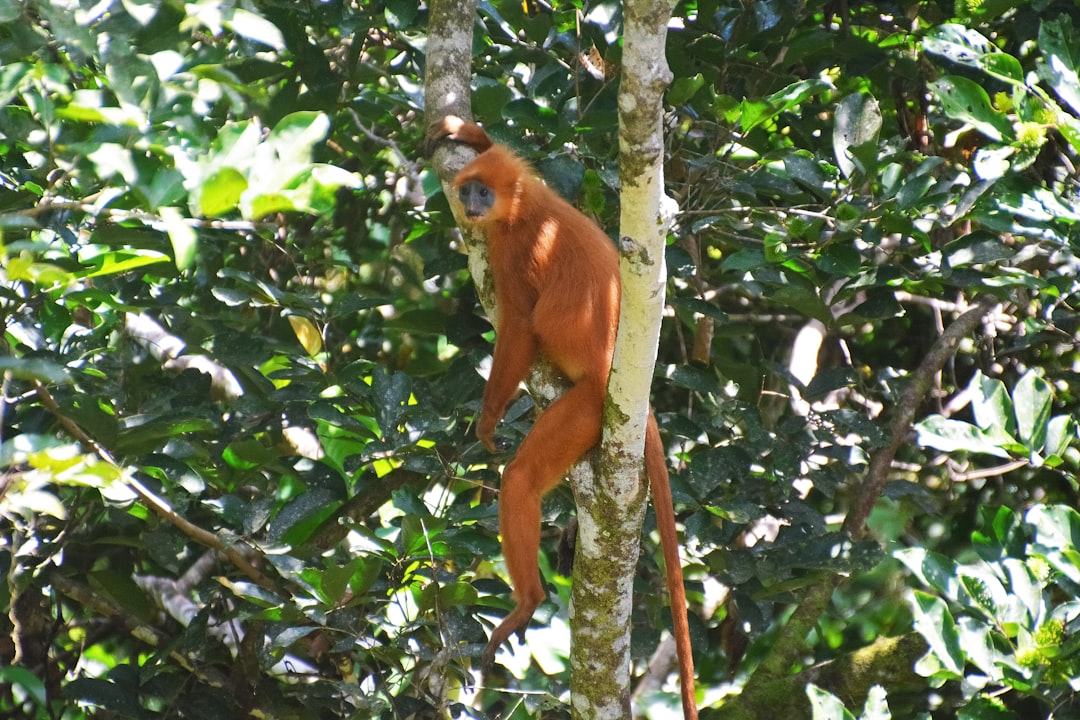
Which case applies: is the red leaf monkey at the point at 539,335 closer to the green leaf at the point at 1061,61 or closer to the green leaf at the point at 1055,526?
the green leaf at the point at 1055,526

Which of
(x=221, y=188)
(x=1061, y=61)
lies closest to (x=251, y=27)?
(x=221, y=188)

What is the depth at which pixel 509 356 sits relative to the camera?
12.5 ft

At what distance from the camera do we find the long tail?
335 cm

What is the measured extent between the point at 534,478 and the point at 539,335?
55cm

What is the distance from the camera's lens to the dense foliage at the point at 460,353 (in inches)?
124

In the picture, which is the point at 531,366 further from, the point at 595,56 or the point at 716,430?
the point at 595,56

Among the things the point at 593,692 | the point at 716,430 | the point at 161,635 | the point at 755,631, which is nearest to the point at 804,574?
the point at 755,631

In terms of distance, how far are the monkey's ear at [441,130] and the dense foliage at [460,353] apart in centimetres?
25

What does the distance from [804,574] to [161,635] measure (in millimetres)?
2891

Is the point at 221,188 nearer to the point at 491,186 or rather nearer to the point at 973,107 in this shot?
the point at 491,186

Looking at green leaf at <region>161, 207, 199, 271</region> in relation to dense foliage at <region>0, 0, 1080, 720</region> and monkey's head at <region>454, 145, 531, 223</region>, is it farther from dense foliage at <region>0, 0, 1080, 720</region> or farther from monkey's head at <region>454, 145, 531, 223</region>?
monkey's head at <region>454, 145, 531, 223</region>

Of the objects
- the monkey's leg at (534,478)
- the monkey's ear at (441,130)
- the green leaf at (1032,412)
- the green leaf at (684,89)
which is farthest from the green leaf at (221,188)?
the green leaf at (1032,412)

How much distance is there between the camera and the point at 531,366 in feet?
12.8


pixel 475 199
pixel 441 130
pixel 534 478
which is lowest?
pixel 534 478
